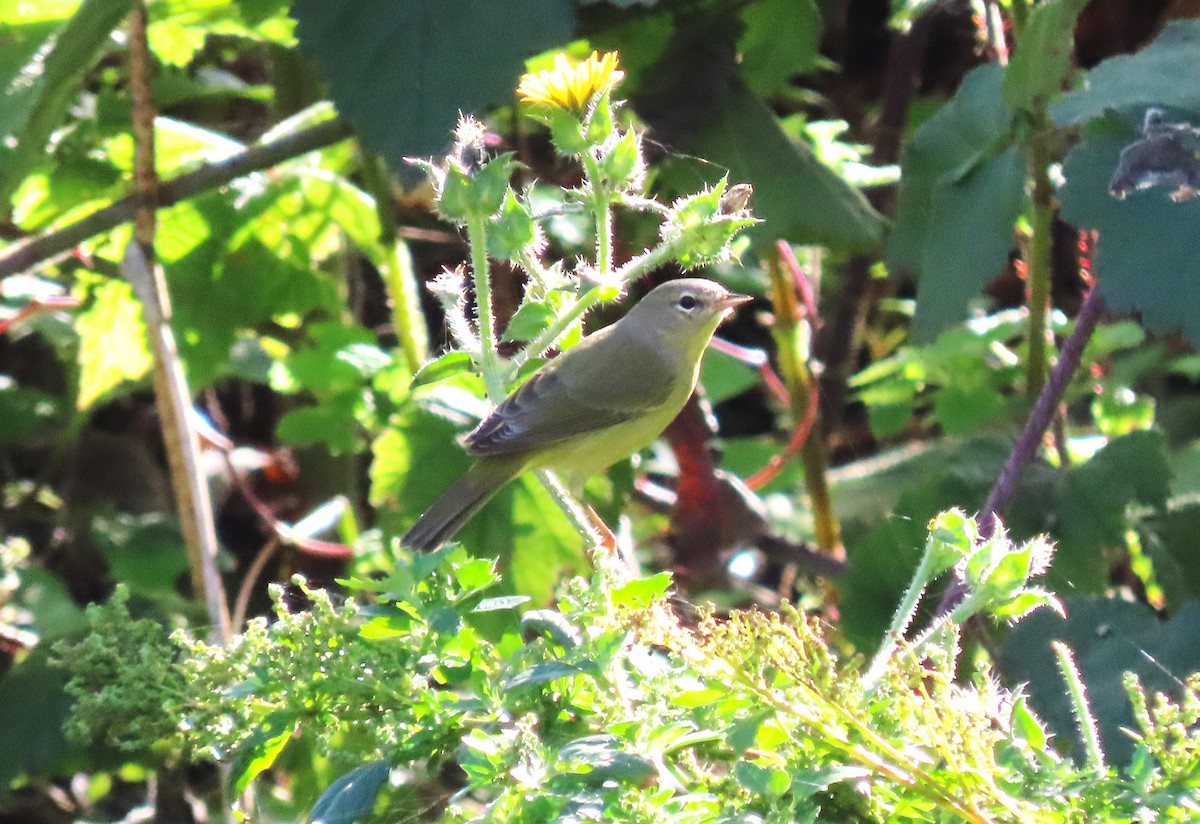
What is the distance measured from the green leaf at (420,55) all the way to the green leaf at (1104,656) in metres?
0.83

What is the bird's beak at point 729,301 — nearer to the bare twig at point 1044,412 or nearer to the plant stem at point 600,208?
the bare twig at point 1044,412

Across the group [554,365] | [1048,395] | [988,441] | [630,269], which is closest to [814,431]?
[988,441]

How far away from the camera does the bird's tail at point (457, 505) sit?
64.6 inches

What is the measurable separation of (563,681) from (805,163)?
1.20 metres

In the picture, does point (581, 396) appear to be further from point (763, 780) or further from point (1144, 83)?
point (763, 780)

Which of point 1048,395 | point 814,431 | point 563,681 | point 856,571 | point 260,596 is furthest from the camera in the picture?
point 260,596

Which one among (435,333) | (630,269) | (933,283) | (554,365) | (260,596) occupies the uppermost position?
(630,269)

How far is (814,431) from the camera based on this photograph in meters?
2.33

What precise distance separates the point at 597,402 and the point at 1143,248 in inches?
36.3

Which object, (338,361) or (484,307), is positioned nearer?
(484,307)

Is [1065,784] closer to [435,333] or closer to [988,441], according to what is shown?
[988,441]

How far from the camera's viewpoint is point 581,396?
6.68ft

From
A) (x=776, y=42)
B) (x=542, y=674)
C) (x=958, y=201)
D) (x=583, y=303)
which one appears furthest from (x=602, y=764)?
(x=776, y=42)

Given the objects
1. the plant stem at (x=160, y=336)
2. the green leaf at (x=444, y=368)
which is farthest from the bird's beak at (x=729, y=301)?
the green leaf at (x=444, y=368)
